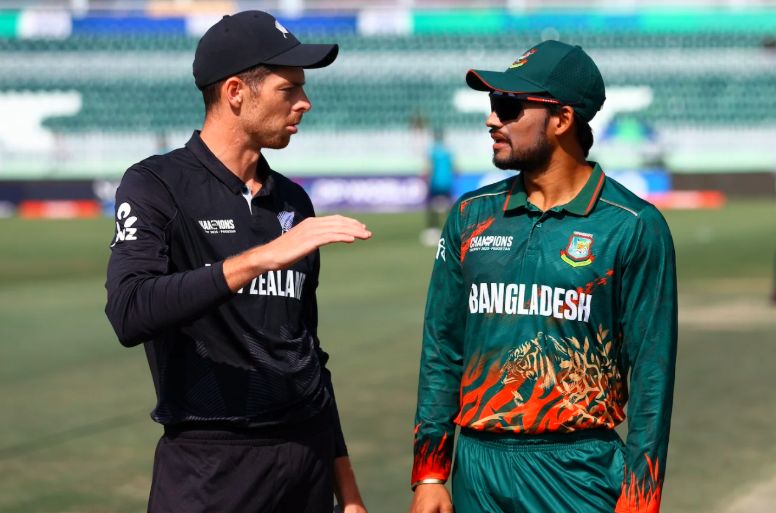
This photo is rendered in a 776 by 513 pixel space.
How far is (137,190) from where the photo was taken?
2.95 m

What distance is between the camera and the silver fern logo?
10.7 ft

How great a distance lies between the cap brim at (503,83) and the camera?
3.18 metres

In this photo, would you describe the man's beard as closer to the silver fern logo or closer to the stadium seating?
the silver fern logo

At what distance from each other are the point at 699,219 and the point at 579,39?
1329 cm

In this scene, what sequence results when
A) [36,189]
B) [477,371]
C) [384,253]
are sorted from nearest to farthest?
[477,371]
[384,253]
[36,189]

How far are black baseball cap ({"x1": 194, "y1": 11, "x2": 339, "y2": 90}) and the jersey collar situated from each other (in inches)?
27.4

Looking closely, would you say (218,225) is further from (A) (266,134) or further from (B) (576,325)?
(B) (576,325)

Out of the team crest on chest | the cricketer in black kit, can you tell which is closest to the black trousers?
the cricketer in black kit

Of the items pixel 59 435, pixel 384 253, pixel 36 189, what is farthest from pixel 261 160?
pixel 36 189

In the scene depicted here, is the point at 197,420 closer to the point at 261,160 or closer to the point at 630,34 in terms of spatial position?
the point at 261,160

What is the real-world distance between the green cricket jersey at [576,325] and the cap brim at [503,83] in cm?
31

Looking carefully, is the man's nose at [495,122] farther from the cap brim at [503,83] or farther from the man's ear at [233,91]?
the man's ear at [233,91]

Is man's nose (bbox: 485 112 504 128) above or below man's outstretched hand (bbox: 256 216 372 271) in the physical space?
above

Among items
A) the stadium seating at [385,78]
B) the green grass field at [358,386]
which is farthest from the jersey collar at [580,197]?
the stadium seating at [385,78]
